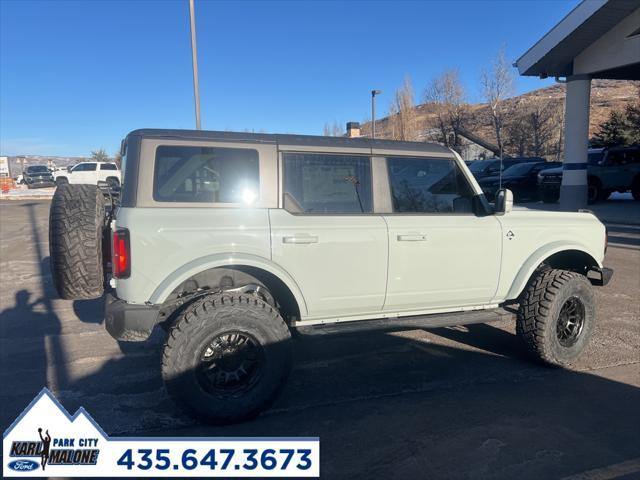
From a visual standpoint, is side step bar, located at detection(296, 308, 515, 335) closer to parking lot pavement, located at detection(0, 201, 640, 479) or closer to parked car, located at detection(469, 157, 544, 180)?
parking lot pavement, located at detection(0, 201, 640, 479)

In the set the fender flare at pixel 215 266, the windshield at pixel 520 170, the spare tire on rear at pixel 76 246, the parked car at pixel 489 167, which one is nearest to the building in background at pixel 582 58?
the windshield at pixel 520 170

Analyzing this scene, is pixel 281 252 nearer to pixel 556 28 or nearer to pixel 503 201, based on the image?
pixel 503 201

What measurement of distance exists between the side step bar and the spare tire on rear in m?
1.63

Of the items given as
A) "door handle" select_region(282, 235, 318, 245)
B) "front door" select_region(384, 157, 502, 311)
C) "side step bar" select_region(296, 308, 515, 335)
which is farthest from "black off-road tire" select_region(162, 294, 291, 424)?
"front door" select_region(384, 157, 502, 311)

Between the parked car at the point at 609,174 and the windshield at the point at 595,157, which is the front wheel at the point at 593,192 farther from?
the windshield at the point at 595,157

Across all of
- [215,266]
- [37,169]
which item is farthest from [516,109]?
[215,266]

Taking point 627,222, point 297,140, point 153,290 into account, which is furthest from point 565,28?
point 153,290

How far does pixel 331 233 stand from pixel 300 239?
25 centimetres

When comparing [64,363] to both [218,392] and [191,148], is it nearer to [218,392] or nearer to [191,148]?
[218,392]

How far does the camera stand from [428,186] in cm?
400

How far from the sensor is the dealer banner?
250 centimetres

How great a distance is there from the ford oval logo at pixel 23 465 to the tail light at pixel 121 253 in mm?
1168

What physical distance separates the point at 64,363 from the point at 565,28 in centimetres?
1537

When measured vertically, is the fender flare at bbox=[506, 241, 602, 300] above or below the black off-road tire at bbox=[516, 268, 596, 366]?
above
